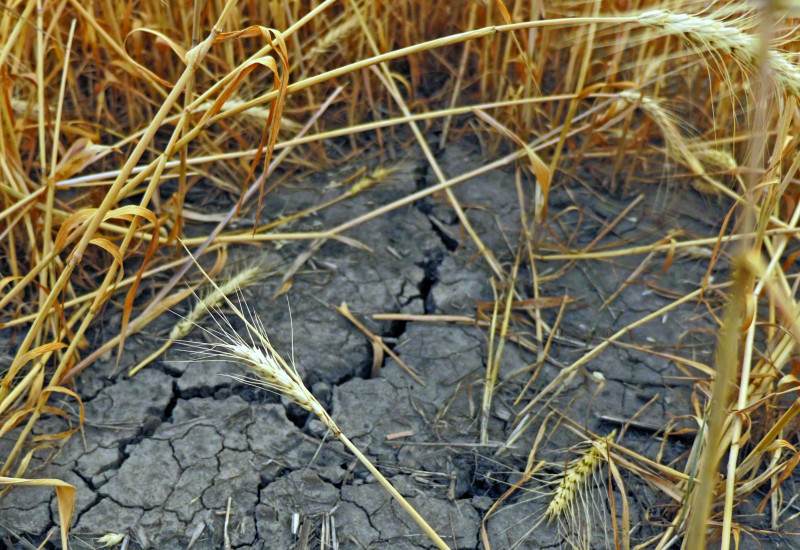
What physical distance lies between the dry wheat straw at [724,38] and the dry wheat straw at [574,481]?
0.79 metres

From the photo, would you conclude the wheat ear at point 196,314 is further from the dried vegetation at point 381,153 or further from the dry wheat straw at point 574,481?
the dry wheat straw at point 574,481

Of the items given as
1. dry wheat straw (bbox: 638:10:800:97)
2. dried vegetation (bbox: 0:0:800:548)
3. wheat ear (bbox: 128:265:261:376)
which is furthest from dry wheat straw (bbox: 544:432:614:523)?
wheat ear (bbox: 128:265:261:376)

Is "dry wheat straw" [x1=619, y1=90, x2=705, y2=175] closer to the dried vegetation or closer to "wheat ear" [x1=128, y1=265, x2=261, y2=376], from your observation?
the dried vegetation

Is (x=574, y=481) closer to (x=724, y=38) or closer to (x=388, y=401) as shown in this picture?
(x=388, y=401)

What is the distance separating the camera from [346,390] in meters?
1.74

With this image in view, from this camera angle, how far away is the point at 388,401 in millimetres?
1714

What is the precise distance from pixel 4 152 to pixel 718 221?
6.84ft

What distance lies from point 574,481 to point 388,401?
19.4 inches

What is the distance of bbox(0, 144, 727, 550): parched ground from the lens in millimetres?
1457

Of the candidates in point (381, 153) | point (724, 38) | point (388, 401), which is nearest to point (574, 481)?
point (388, 401)

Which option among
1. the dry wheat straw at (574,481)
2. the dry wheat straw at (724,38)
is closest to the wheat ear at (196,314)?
the dry wheat straw at (574,481)

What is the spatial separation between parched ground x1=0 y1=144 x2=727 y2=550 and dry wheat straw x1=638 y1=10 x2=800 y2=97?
823mm

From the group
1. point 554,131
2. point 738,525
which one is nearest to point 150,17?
point 554,131

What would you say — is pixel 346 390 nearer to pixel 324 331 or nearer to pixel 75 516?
pixel 324 331
